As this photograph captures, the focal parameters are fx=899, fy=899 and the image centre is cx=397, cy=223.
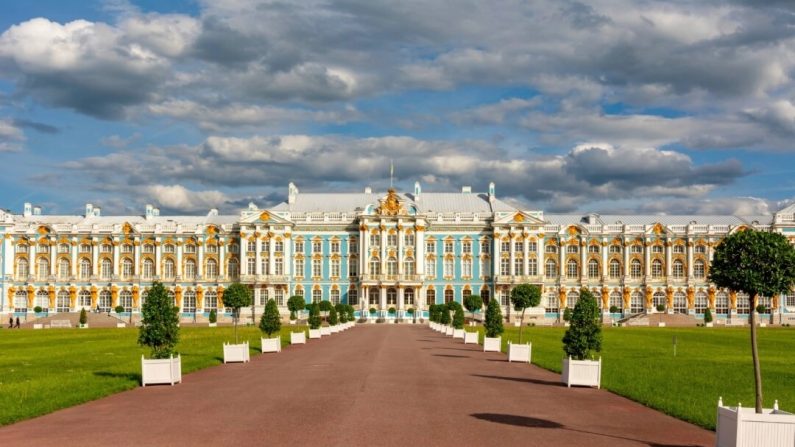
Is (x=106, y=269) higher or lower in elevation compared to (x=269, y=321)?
higher

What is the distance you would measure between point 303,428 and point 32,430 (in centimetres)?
586

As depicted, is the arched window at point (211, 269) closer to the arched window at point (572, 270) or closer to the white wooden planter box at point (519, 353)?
the arched window at point (572, 270)

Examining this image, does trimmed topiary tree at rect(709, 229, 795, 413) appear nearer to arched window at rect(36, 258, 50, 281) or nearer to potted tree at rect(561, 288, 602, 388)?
potted tree at rect(561, 288, 602, 388)

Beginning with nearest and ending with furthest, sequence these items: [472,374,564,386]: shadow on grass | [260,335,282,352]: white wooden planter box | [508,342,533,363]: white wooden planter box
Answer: [472,374,564,386]: shadow on grass < [508,342,533,363]: white wooden planter box < [260,335,282,352]: white wooden planter box

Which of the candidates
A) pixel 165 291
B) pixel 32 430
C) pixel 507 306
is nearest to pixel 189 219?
pixel 507 306

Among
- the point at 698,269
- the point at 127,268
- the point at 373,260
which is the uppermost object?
the point at 373,260

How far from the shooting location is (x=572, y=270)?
123 metres

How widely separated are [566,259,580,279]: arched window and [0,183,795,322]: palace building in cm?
21

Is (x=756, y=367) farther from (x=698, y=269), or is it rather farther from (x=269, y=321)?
(x=698, y=269)

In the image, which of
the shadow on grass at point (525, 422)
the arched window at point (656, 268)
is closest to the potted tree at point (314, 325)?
the shadow on grass at point (525, 422)

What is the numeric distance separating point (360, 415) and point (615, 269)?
106 m

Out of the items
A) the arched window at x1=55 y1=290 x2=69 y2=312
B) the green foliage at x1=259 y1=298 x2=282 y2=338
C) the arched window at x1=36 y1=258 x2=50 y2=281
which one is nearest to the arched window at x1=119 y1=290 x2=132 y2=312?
the arched window at x1=55 y1=290 x2=69 y2=312

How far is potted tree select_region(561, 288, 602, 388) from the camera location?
2864 cm

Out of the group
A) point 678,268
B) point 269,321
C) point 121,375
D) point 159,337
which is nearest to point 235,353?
point 121,375
